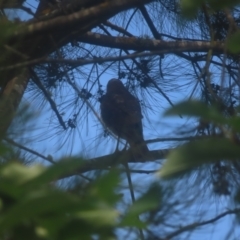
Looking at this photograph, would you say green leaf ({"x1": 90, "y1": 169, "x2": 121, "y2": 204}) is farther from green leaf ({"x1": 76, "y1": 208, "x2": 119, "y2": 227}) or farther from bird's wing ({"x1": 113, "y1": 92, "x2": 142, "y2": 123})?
bird's wing ({"x1": 113, "y1": 92, "x2": 142, "y2": 123})

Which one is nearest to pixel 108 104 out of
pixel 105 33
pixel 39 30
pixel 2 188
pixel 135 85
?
pixel 135 85

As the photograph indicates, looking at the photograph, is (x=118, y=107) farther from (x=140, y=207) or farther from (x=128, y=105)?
(x=140, y=207)

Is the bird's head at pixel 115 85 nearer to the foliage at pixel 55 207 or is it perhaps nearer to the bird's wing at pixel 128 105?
the bird's wing at pixel 128 105

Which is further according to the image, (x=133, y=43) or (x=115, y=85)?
(x=115, y=85)

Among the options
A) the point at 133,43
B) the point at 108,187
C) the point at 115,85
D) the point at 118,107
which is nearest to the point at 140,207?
the point at 108,187

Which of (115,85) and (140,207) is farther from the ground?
(115,85)

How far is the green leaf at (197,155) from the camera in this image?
416 mm

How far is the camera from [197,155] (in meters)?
0.43

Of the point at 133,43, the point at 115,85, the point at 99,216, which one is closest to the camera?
the point at 99,216

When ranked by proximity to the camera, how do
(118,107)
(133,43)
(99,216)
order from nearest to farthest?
(99,216) → (133,43) → (118,107)

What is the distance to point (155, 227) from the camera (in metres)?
0.73

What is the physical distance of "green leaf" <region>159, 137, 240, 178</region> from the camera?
1.36 ft

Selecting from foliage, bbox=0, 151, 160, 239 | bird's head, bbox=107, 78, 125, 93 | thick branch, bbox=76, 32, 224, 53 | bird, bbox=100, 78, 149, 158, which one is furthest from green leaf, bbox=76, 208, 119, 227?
bird's head, bbox=107, 78, 125, 93

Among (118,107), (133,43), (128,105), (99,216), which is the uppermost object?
(118,107)
